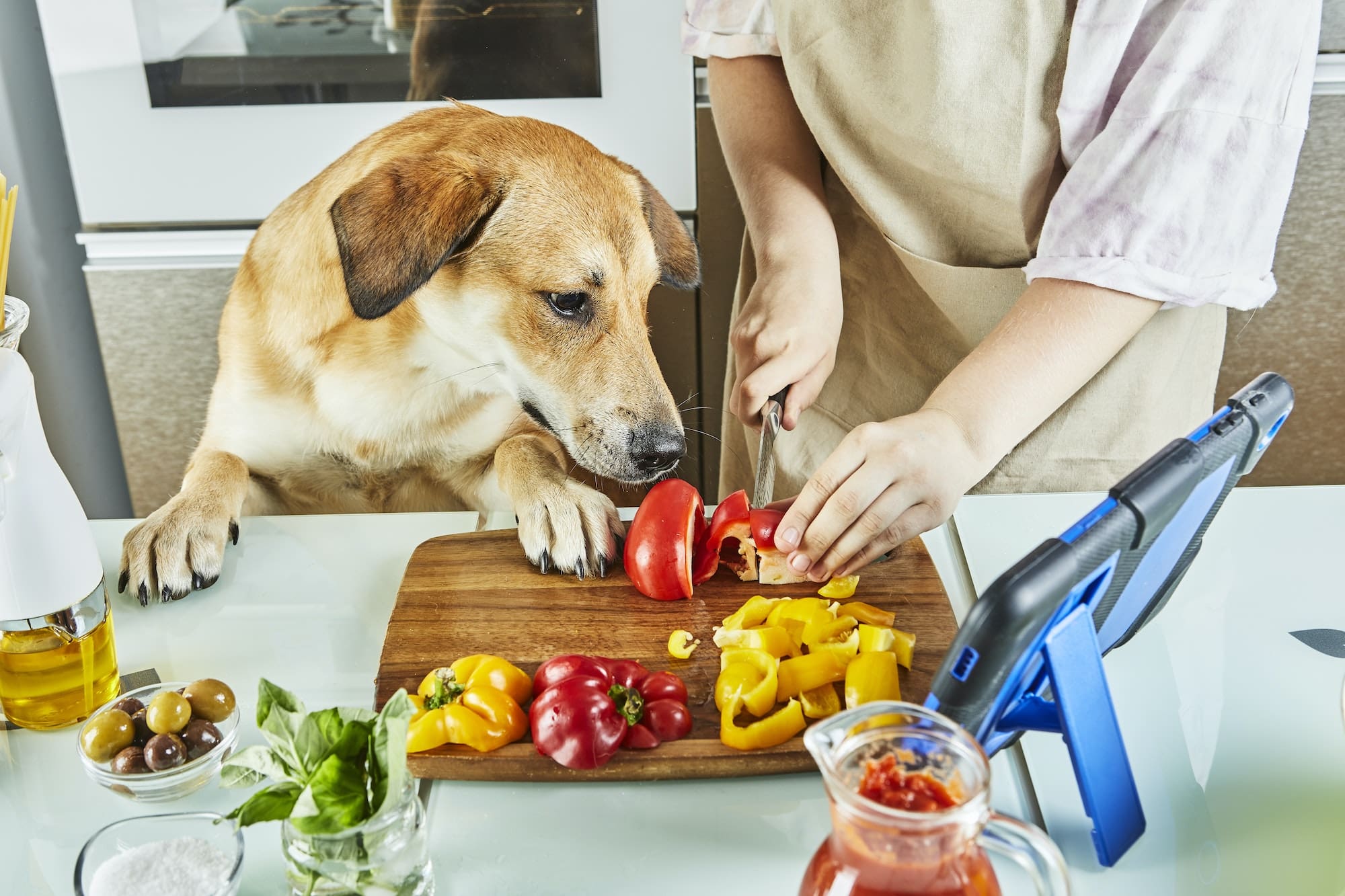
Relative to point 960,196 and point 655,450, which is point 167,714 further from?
point 960,196

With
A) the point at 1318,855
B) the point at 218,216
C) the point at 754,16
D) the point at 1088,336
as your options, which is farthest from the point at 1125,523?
the point at 218,216

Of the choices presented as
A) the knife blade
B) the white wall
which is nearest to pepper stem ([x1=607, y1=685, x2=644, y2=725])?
the knife blade

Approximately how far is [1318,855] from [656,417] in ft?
2.05

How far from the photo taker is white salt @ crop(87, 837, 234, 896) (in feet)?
1.69

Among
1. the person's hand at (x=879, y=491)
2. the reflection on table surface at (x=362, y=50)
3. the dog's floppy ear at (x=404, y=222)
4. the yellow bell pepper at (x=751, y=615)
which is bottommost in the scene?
the yellow bell pepper at (x=751, y=615)

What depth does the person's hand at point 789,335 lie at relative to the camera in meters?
0.92

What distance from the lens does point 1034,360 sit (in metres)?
0.82

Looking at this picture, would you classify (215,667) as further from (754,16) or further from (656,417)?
(754,16)

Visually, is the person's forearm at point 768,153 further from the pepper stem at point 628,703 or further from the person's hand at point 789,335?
the pepper stem at point 628,703

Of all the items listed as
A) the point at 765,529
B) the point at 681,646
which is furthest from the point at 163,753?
the point at 765,529

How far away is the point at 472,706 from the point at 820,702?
218mm

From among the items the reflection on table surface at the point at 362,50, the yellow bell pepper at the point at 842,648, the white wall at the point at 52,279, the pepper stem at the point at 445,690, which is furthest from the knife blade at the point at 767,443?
the white wall at the point at 52,279

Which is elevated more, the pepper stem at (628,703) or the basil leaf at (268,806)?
the basil leaf at (268,806)

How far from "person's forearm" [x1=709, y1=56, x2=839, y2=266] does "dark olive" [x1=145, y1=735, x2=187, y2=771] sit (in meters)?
0.65
